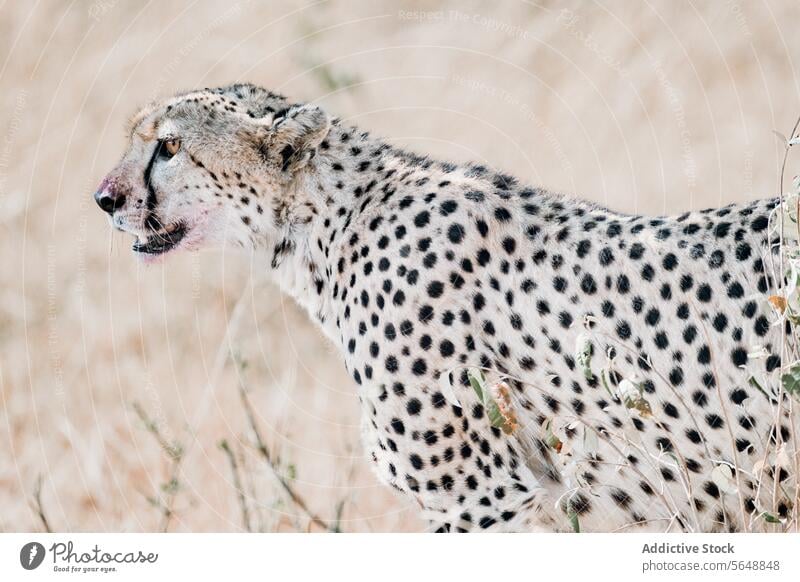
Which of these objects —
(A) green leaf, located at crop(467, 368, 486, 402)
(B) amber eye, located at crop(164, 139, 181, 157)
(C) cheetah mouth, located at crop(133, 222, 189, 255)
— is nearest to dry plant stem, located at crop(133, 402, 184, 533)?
(C) cheetah mouth, located at crop(133, 222, 189, 255)

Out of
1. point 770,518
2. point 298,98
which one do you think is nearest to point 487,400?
point 770,518

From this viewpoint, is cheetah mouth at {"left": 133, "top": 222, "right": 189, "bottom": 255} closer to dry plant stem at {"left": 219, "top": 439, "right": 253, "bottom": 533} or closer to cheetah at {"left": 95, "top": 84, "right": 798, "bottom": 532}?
cheetah at {"left": 95, "top": 84, "right": 798, "bottom": 532}

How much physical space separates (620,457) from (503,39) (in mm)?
3967

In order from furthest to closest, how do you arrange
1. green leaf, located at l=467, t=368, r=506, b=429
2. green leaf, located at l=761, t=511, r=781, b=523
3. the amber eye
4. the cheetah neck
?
the amber eye, the cheetah neck, green leaf, located at l=761, t=511, r=781, b=523, green leaf, located at l=467, t=368, r=506, b=429

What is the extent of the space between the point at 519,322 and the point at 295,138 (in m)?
1.06

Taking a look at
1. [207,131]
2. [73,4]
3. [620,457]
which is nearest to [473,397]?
[620,457]

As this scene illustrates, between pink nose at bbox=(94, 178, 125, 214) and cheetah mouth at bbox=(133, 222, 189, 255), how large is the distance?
158mm

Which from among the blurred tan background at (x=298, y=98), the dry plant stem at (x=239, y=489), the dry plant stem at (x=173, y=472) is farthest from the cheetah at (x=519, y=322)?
the blurred tan background at (x=298, y=98)

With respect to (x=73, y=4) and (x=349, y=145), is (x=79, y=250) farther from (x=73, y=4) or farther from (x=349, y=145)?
(x=349, y=145)

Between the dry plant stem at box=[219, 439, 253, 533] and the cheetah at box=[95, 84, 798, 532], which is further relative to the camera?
the dry plant stem at box=[219, 439, 253, 533]

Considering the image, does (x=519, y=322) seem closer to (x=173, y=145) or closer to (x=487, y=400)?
(x=487, y=400)

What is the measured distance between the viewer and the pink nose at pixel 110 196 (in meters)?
4.95

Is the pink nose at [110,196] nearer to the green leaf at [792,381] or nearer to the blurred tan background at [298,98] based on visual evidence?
the blurred tan background at [298,98]

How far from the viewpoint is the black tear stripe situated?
496cm
